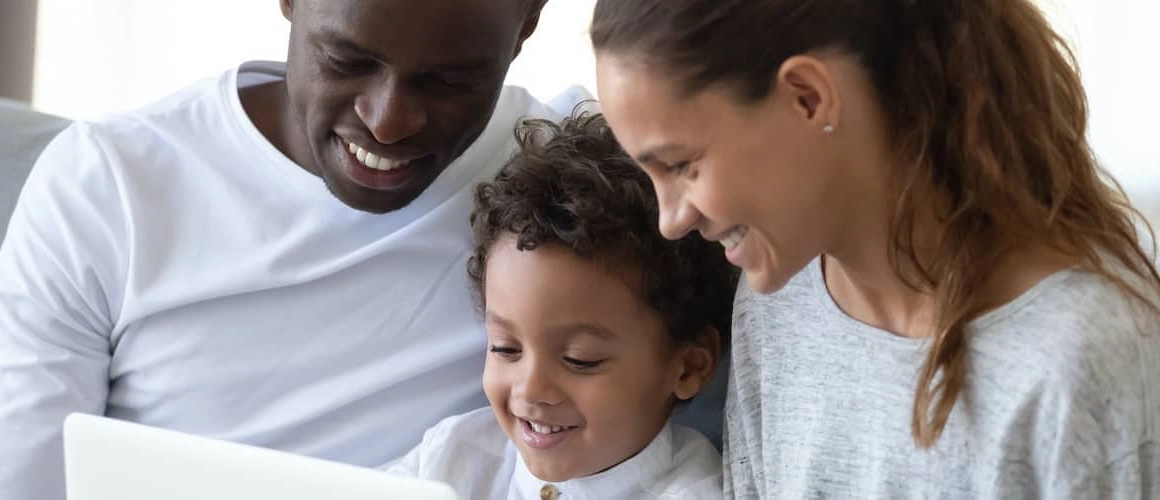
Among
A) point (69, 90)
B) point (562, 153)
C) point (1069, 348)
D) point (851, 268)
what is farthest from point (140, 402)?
point (69, 90)

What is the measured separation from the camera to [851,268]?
3.97 ft

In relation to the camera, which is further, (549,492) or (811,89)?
(549,492)

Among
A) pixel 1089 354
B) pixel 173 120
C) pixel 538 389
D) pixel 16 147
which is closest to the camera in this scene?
pixel 1089 354

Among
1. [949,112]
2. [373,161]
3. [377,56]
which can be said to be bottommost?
[373,161]

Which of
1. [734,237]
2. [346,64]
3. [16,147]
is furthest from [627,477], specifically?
[16,147]

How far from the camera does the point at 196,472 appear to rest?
1075mm

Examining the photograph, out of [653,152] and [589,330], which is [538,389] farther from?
[653,152]

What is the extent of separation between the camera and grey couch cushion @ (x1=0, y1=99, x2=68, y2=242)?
1.73 metres

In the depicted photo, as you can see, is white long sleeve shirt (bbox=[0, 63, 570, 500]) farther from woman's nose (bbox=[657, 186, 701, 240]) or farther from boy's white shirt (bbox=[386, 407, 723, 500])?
woman's nose (bbox=[657, 186, 701, 240])

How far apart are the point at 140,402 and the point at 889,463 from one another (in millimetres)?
840

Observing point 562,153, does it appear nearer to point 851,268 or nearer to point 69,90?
point 851,268

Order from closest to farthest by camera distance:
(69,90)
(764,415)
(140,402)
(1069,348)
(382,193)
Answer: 1. (1069,348)
2. (764,415)
3. (382,193)
4. (140,402)
5. (69,90)

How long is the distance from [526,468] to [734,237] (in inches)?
17.9

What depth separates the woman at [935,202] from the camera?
1064 millimetres
